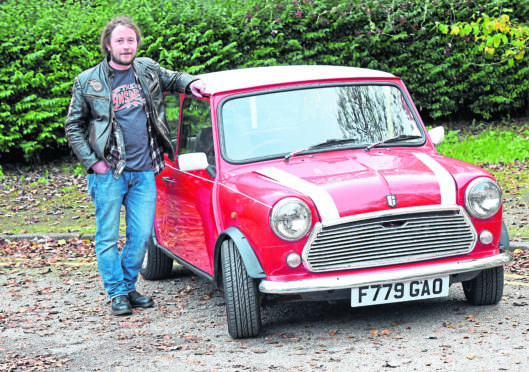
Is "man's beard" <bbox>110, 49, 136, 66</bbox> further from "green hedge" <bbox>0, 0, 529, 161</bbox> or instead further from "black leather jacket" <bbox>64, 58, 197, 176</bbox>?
"green hedge" <bbox>0, 0, 529, 161</bbox>

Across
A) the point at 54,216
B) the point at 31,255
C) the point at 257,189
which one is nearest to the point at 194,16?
the point at 54,216

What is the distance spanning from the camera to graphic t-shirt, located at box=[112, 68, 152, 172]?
6.47m

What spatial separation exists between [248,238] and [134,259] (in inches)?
62.4

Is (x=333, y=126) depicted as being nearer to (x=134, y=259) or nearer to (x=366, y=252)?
(x=366, y=252)

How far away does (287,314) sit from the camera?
20.6 feet

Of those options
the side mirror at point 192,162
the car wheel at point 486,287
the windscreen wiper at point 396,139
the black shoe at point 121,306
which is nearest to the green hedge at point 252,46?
the black shoe at point 121,306

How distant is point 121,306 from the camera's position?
21.5 ft

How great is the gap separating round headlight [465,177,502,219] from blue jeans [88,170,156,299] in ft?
8.29

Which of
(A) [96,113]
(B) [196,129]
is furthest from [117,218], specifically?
(B) [196,129]

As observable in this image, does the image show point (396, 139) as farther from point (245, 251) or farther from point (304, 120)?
point (245, 251)

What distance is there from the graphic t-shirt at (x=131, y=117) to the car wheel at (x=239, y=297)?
4.38 feet

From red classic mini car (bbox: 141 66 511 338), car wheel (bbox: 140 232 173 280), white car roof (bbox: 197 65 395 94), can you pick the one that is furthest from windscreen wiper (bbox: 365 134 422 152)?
car wheel (bbox: 140 232 173 280)

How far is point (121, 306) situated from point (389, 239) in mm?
2339

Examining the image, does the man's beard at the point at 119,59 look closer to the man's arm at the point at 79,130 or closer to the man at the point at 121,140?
the man at the point at 121,140
